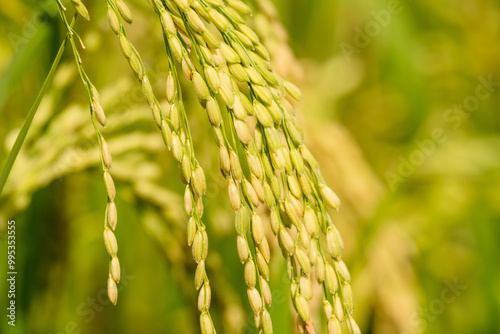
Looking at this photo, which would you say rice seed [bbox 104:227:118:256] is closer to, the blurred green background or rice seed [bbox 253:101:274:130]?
rice seed [bbox 253:101:274:130]

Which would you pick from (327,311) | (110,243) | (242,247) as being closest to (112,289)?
(110,243)

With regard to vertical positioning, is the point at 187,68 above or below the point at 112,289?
above

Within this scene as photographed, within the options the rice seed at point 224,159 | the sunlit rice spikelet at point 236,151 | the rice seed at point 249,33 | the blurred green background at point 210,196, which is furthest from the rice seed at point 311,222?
the blurred green background at point 210,196

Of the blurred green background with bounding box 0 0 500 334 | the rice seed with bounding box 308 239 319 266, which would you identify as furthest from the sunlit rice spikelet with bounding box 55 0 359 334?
the blurred green background with bounding box 0 0 500 334

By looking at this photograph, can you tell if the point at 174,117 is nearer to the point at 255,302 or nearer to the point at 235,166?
the point at 235,166

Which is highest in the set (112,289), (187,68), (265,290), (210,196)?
(187,68)

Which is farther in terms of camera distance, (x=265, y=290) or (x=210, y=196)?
(x=210, y=196)

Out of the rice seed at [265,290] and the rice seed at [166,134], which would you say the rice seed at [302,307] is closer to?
the rice seed at [265,290]

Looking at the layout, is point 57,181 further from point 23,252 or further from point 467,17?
point 467,17

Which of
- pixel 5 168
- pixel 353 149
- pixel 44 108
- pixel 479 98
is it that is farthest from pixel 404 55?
pixel 5 168
